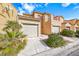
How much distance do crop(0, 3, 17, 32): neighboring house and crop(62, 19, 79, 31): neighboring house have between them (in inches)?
36.8

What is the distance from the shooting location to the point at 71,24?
11.3ft

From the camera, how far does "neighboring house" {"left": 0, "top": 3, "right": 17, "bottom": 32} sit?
3.33 meters

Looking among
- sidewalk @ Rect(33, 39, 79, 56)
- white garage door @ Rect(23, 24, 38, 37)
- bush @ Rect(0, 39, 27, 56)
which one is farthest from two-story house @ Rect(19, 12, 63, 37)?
sidewalk @ Rect(33, 39, 79, 56)

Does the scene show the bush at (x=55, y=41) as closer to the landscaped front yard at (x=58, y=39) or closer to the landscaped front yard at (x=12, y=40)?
the landscaped front yard at (x=58, y=39)

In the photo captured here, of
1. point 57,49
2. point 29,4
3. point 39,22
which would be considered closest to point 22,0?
point 29,4

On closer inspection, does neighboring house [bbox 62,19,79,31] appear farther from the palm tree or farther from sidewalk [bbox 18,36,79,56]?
the palm tree

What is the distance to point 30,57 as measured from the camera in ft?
10.9

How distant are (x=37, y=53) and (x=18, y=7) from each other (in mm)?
914

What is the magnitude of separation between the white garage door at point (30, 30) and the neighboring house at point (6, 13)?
288 mm

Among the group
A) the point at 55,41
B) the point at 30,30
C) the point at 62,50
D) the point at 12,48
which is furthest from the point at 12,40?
the point at 62,50

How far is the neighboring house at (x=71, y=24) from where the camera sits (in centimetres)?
342

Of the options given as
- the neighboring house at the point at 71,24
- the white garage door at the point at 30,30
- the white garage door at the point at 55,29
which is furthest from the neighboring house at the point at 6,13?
the neighboring house at the point at 71,24

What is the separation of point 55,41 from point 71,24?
1.44 ft

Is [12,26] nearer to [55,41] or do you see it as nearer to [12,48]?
[12,48]
